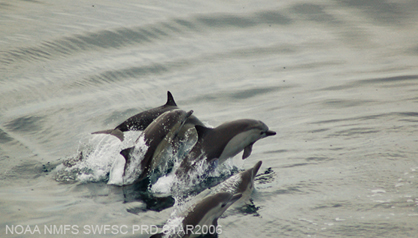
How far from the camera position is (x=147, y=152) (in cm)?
613

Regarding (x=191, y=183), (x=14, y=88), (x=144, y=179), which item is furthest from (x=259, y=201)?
(x=14, y=88)

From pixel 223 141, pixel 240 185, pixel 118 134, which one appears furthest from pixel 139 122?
pixel 240 185

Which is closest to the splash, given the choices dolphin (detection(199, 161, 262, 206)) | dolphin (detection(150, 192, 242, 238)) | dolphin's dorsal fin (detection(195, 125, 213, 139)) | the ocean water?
the ocean water

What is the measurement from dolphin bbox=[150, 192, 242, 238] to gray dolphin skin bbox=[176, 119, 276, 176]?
109 centimetres

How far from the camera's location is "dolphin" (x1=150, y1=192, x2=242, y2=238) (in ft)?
15.5

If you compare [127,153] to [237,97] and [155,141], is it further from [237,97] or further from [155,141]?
[237,97]

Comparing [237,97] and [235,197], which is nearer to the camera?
[235,197]

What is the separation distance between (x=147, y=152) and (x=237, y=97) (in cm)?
346

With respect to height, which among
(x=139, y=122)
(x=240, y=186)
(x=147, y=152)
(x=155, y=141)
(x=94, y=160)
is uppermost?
(x=139, y=122)

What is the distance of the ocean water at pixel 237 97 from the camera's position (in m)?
5.48

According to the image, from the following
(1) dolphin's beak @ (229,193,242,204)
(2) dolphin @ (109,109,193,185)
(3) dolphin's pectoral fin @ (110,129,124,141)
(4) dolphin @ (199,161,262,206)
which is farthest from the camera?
(3) dolphin's pectoral fin @ (110,129,124,141)

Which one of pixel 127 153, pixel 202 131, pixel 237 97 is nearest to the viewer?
pixel 127 153

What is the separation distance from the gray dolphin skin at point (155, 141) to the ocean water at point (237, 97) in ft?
1.52

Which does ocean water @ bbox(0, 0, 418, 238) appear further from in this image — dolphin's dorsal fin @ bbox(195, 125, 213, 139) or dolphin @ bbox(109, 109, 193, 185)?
dolphin's dorsal fin @ bbox(195, 125, 213, 139)
